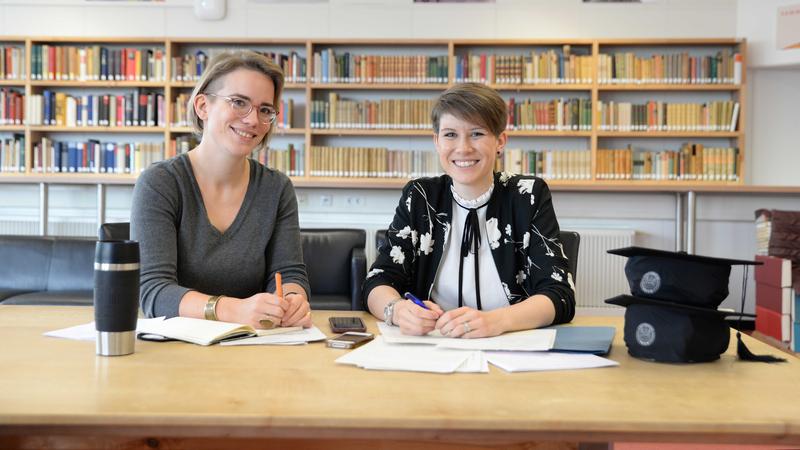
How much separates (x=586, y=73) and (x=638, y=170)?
87 centimetres

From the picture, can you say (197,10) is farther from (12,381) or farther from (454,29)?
(12,381)

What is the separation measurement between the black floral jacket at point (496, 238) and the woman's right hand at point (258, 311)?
1.02 ft

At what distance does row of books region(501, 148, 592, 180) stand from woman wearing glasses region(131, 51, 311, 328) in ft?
13.4

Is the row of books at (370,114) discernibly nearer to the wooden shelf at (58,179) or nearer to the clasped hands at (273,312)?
the wooden shelf at (58,179)

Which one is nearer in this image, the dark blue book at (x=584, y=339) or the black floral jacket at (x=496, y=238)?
the dark blue book at (x=584, y=339)

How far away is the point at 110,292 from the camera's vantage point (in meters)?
1.21

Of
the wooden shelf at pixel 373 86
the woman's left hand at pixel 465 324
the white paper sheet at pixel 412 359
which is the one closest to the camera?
the white paper sheet at pixel 412 359

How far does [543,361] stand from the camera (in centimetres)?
117

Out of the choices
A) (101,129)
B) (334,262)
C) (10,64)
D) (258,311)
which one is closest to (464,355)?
(258,311)

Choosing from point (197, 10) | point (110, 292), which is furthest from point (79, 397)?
point (197, 10)

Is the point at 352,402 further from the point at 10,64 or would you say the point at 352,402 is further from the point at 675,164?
the point at 10,64

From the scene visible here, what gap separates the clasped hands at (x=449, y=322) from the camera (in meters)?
1.35

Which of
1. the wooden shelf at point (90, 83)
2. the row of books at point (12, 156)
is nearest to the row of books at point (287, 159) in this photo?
the wooden shelf at point (90, 83)

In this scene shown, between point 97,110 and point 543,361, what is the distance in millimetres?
5629
